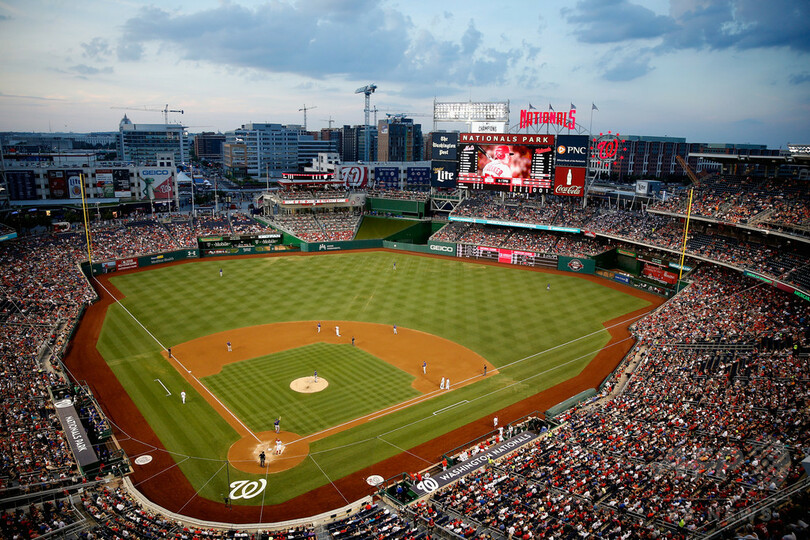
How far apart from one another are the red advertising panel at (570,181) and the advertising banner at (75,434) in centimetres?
5205

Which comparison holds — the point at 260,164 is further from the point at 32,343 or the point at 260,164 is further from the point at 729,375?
the point at 729,375

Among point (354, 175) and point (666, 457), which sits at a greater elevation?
point (354, 175)

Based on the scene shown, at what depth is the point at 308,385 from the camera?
106ft

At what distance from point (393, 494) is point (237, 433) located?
9.86m

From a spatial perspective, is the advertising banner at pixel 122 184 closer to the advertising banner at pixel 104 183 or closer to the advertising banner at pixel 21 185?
the advertising banner at pixel 104 183

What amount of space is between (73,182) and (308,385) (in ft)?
221

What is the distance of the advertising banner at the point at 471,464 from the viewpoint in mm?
21547

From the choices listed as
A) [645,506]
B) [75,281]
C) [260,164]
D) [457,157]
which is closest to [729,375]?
[645,506]

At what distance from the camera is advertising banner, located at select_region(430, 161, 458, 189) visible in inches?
2672

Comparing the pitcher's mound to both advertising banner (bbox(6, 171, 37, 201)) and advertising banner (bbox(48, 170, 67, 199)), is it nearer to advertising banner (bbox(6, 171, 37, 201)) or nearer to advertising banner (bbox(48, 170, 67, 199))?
advertising banner (bbox(48, 170, 67, 199))

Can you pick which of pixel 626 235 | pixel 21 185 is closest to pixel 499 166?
pixel 626 235

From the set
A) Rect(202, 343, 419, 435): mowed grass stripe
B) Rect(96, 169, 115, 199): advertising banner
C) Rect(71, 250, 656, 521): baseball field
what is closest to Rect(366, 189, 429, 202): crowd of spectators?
Rect(71, 250, 656, 521): baseball field

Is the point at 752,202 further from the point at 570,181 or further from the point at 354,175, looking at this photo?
the point at 354,175

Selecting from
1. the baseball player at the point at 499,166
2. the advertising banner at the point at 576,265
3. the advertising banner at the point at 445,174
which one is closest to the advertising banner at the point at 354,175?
the advertising banner at the point at 445,174
